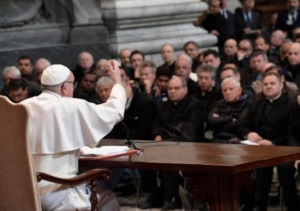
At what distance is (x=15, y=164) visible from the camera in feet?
23.0

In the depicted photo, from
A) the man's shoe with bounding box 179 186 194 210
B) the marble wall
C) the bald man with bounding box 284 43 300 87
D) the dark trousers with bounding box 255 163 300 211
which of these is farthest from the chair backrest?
the marble wall

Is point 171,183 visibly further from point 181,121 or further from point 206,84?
point 206,84

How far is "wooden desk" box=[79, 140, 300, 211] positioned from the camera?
294 inches

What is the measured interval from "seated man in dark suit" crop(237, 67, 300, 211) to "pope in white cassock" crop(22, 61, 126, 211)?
2127mm

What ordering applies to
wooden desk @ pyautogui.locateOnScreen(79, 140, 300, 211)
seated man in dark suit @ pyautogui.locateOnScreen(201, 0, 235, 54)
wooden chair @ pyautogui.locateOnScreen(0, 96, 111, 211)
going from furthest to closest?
1. seated man in dark suit @ pyautogui.locateOnScreen(201, 0, 235, 54)
2. wooden desk @ pyautogui.locateOnScreen(79, 140, 300, 211)
3. wooden chair @ pyautogui.locateOnScreen(0, 96, 111, 211)

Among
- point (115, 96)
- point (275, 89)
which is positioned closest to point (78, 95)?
point (275, 89)

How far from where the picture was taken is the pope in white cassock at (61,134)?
7.82 meters

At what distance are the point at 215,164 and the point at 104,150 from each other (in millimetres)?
1028

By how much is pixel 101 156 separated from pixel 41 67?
5.47m

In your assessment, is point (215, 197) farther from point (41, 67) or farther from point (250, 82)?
point (41, 67)

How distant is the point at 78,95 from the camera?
1186 cm

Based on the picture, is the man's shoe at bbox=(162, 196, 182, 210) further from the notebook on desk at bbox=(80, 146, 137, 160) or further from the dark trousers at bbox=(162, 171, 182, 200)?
the notebook on desk at bbox=(80, 146, 137, 160)

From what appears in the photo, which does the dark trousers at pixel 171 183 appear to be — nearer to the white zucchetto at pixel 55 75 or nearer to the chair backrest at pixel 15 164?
the white zucchetto at pixel 55 75

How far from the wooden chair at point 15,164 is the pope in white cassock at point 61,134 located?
2.51ft
